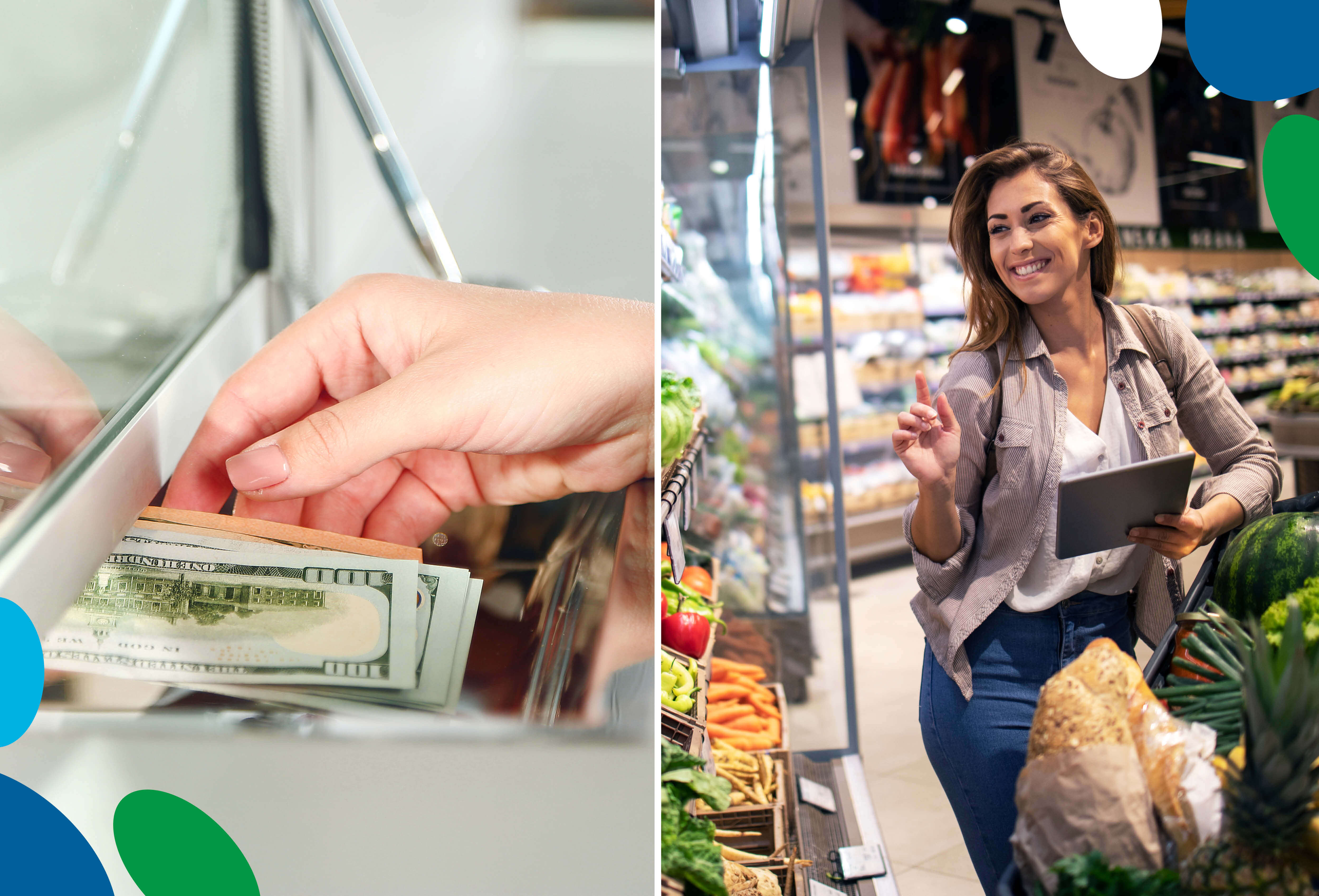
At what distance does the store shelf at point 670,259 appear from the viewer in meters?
1.91

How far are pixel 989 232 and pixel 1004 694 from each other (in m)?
0.71

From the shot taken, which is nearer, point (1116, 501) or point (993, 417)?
point (1116, 501)

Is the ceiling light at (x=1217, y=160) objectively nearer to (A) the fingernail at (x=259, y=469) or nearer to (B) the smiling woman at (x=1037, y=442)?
(B) the smiling woman at (x=1037, y=442)

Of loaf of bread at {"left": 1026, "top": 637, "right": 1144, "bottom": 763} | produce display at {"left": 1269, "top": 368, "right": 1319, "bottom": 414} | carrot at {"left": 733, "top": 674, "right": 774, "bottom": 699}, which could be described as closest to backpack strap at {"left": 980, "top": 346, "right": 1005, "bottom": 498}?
loaf of bread at {"left": 1026, "top": 637, "right": 1144, "bottom": 763}

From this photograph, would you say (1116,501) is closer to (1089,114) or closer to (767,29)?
(1089,114)

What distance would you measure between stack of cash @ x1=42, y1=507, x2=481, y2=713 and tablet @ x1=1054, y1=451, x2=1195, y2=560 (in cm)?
84

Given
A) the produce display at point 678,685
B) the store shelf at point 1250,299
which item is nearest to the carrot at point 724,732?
the produce display at point 678,685

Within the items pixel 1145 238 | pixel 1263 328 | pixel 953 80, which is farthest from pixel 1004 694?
pixel 1263 328

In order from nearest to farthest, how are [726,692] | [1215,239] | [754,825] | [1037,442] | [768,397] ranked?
1. [1037,442]
2. [754,825]
3. [726,692]
4. [768,397]
5. [1215,239]

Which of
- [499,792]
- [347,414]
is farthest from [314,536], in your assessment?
[499,792]

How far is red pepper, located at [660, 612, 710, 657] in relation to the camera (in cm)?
231

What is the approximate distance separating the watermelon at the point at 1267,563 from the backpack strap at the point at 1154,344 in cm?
25

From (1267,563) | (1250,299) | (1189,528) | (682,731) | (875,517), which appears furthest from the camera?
(1250,299)

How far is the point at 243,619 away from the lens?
1216 millimetres
